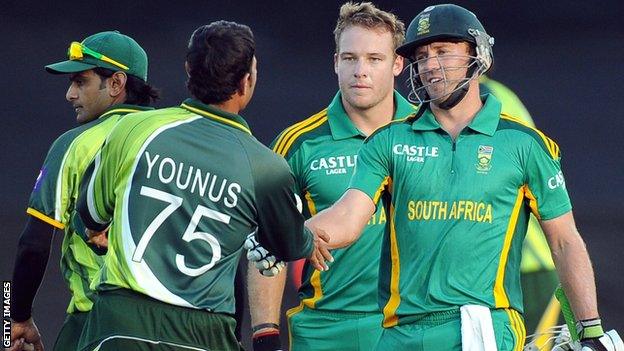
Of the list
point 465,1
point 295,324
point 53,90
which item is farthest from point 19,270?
point 465,1

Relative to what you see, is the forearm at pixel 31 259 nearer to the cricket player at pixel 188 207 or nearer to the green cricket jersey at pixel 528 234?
the cricket player at pixel 188 207

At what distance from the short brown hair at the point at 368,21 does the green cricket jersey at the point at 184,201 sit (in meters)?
1.88

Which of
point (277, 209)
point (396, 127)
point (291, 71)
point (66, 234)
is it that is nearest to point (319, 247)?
point (277, 209)

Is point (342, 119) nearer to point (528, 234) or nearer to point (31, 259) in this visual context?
point (31, 259)

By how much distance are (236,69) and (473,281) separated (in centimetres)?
103

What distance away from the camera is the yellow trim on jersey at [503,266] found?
16.2 ft

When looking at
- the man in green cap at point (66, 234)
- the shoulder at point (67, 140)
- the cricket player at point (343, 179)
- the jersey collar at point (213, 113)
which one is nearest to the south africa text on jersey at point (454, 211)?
the jersey collar at point (213, 113)

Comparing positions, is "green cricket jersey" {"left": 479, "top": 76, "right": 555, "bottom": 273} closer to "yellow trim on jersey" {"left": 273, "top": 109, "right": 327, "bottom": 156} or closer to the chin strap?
"yellow trim on jersey" {"left": 273, "top": 109, "right": 327, "bottom": 156}

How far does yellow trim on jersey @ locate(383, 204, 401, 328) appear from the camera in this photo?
5.00 metres

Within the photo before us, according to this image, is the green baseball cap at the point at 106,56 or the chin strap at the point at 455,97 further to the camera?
the green baseball cap at the point at 106,56

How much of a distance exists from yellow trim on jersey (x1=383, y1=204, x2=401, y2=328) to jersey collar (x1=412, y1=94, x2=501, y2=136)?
0.34 m

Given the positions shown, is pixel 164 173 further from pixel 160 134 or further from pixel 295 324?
pixel 295 324

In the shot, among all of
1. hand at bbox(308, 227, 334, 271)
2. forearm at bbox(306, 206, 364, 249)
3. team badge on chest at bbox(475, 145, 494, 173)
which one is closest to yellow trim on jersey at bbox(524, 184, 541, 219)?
team badge on chest at bbox(475, 145, 494, 173)

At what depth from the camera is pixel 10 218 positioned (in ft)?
25.8
